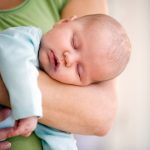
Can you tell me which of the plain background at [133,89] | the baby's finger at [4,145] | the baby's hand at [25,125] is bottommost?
the plain background at [133,89]

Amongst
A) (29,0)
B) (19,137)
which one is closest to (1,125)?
(19,137)

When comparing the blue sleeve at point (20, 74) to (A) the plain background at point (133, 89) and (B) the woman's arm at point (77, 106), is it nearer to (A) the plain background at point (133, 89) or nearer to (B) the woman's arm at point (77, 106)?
(B) the woman's arm at point (77, 106)

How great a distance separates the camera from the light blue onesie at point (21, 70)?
2.75 ft

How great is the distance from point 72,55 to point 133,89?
4.45ft

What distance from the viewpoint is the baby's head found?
982 mm

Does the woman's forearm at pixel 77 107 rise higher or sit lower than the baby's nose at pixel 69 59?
lower

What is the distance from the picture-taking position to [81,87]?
105cm

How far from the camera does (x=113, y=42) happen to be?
40.0 inches

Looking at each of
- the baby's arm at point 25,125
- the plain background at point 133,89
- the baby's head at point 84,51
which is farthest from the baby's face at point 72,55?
the plain background at point 133,89

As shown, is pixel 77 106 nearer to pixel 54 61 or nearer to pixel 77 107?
pixel 77 107

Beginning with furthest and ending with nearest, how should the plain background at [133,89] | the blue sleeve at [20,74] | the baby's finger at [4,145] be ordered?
the plain background at [133,89] < the baby's finger at [4,145] < the blue sleeve at [20,74]

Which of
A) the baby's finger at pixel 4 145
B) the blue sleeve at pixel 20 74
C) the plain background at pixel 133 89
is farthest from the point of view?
the plain background at pixel 133 89

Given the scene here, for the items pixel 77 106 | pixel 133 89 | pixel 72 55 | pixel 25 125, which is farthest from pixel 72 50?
pixel 133 89

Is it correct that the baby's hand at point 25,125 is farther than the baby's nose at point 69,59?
No
